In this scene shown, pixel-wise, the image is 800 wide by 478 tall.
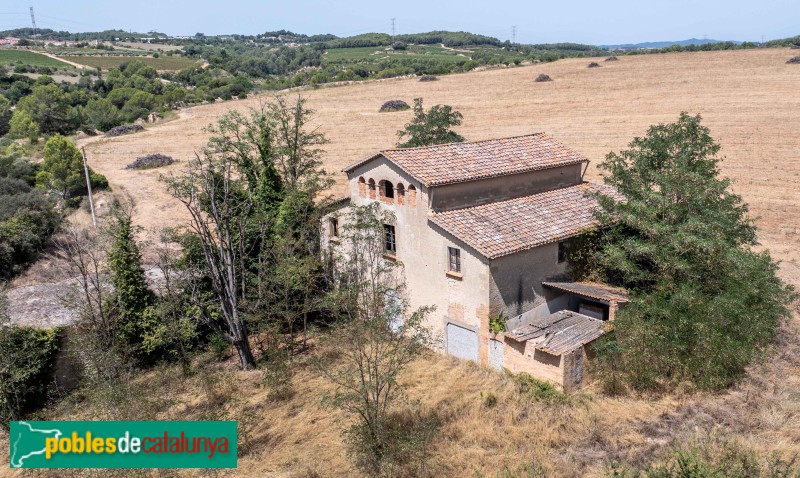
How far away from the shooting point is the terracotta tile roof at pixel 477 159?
23.2 m

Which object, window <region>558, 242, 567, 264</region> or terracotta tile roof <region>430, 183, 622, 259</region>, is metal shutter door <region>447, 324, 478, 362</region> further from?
window <region>558, 242, 567, 264</region>

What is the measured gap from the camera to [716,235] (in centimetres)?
2055

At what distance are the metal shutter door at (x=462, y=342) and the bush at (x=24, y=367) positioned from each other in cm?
1525

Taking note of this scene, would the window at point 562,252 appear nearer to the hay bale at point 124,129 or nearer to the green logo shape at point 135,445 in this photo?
the green logo shape at point 135,445

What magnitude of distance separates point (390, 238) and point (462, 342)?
546cm

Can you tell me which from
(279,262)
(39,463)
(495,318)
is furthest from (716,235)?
(39,463)

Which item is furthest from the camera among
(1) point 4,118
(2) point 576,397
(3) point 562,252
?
(1) point 4,118

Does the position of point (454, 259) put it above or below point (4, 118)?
below

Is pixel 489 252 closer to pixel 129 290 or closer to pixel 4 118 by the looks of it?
pixel 129 290

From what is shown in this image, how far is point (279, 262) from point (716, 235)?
1730 centimetres

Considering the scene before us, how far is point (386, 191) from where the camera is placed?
2464cm

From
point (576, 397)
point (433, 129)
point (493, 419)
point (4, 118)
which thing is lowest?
point (493, 419)

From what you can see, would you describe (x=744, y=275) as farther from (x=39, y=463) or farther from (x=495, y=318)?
(x=39, y=463)

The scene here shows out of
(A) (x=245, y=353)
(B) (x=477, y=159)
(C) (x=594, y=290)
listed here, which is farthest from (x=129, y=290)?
(C) (x=594, y=290)
